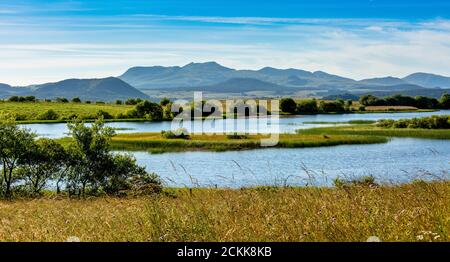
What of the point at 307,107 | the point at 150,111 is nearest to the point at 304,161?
the point at 150,111

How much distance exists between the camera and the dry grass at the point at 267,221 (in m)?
6.56

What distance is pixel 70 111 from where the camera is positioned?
166125mm

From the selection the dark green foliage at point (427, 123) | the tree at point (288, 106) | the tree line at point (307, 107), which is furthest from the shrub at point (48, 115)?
Result: the dark green foliage at point (427, 123)

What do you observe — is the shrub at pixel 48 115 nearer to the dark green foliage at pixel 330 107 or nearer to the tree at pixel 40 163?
the dark green foliage at pixel 330 107

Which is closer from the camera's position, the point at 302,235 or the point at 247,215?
the point at 302,235

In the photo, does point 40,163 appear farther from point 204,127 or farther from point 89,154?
point 204,127

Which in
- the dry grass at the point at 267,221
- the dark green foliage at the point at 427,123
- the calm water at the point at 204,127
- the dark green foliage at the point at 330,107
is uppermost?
the dry grass at the point at 267,221

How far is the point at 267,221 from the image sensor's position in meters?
7.02

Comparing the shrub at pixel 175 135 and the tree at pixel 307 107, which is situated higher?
the tree at pixel 307 107
